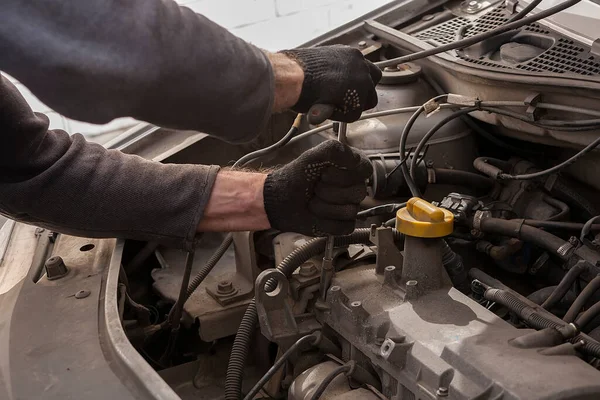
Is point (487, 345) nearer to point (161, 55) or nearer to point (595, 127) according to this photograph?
point (595, 127)

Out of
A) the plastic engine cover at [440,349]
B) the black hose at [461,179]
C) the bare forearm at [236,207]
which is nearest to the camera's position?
the plastic engine cover at [440,349]

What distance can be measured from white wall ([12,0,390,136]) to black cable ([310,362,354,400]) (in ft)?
13.1

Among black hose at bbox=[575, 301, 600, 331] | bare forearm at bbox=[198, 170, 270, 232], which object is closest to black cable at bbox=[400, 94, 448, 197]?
bare forearm at bbox=[198, 170, 270, 232]

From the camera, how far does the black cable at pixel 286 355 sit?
123 centimetres

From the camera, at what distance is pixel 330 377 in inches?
46.2

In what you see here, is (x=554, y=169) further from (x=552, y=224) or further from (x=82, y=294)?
(x=82, y=294)

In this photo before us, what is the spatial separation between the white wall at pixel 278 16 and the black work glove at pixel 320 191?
149 inches


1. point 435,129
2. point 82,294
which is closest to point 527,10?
point 435,129

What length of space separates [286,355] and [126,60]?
2.04 ft

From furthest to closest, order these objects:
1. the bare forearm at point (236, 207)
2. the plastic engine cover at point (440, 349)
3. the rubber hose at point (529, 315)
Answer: the bare forearm at point (236, 207) < the rubber hose at point (529, 315) < the plastic engine cover at point (440, 349)

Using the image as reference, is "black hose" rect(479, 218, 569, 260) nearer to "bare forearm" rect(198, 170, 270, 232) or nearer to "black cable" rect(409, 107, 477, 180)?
"black cable" rect(409, 107, 477, 180)

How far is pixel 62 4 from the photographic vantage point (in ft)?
2.89

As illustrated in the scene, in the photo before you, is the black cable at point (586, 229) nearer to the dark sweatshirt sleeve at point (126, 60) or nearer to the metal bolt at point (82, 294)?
the dark sweatshirt sleeve at point (126, 60)

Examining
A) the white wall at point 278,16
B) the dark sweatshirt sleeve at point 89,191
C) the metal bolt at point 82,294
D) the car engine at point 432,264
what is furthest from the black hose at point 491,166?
the white wall at point 278,16
